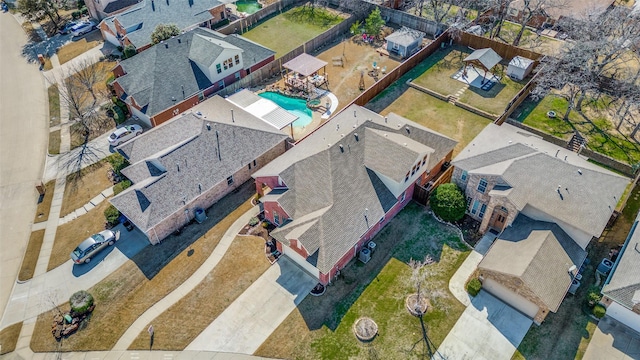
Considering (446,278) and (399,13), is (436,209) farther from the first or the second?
(399,13)

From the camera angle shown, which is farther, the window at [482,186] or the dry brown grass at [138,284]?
the window at [482,186]

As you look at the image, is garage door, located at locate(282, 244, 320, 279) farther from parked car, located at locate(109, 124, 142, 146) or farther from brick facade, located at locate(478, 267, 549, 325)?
parked car, located at locate(109, 124, 142, 146)

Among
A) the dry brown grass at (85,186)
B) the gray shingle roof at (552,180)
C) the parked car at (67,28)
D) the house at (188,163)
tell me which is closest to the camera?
the gray shingle roof at (552,180)

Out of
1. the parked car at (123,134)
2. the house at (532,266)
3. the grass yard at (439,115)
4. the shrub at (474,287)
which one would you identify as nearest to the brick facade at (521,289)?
the house at (532,266)

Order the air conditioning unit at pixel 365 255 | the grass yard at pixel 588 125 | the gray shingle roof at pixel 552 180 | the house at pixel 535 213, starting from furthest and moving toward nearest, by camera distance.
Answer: the grass yard at pixel 588 125
the air conditioning unit at pixel 365 255
the gray shingle roof at pixel 552 180
the house at pixel 535 213

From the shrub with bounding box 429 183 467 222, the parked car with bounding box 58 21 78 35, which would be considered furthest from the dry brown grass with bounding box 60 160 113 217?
the parked car with bounding box 58 21 78 35

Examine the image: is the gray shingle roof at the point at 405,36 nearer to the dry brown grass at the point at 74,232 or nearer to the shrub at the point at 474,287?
the shrub at the point at 474,287

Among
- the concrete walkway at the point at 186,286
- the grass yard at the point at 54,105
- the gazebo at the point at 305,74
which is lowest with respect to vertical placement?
the concrete walkway at the point at 186,286
